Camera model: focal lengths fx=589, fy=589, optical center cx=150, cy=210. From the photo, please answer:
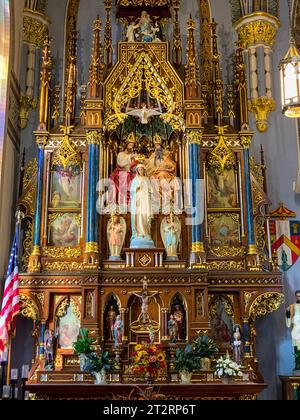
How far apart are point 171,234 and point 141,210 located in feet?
3.29

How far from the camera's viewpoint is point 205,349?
43.4ft

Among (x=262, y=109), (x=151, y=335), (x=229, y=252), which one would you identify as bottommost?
(x=151, y=335)

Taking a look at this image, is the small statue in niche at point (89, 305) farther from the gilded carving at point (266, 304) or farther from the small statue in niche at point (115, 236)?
the gilded carving at point (266, 304)

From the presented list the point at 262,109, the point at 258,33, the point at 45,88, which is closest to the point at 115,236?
the point at 45,88

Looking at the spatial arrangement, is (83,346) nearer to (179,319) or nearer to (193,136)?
(179,319)

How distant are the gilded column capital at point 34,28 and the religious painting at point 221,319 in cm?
922

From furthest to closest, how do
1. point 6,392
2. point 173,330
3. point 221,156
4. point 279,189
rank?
point 279,189, point 221,156, point 173,330, point 6,392

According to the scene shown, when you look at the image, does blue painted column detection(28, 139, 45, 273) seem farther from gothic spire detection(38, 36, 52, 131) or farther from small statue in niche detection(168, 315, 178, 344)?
small statue in niche detection(168, 315, 178, 344)

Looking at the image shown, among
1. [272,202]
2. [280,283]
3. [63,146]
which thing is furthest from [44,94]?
[280,283]

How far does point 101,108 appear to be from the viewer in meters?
15.8

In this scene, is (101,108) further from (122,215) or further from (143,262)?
(143,262)

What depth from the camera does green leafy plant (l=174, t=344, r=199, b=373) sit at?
41.6 ft
